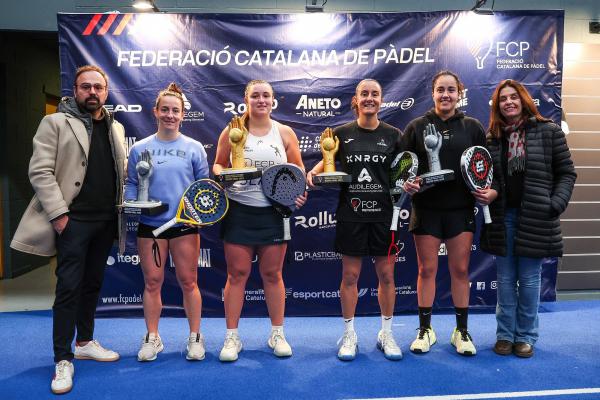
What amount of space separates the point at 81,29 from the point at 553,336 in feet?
14.2

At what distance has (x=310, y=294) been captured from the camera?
4.30 m

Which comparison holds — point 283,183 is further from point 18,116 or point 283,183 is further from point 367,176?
point 18,116

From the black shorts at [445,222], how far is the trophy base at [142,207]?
1.58m

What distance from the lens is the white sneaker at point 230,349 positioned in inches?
122

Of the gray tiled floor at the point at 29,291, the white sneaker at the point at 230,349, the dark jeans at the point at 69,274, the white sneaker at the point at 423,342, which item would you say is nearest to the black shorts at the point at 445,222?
the white sneaker at the point at 423,342

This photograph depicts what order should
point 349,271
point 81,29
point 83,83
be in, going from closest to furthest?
point 83,83
point 349,271
point 81,29

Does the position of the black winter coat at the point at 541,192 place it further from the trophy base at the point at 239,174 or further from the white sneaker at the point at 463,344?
the trophy base at the point at 239,174

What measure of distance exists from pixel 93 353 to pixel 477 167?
262 centimetres

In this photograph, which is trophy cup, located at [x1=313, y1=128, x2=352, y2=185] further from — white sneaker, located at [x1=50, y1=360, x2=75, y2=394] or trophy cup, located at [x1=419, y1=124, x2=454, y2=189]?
white sneaker, located at [x1=50, y1=360, x2=75, y2=394]

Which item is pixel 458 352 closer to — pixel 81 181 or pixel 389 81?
pixel 389 81

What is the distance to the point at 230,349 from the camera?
3129mm

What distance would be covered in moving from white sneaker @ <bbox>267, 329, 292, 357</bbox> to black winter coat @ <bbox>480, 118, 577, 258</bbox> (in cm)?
145

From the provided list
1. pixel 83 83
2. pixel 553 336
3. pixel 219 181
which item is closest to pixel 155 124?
pixel 83 83

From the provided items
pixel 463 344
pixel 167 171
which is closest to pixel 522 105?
pixel 463 344
